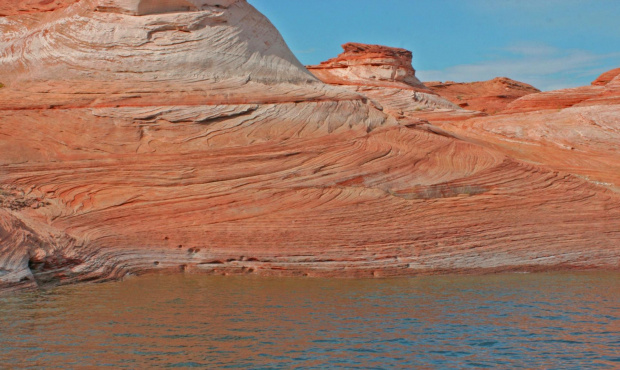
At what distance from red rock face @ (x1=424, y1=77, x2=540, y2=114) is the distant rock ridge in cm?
901

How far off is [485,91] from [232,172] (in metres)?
39.9

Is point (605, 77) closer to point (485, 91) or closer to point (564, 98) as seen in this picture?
point (564, 98)

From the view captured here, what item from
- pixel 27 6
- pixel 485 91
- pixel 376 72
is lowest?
pixel 27 6

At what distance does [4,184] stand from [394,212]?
782 centimetres

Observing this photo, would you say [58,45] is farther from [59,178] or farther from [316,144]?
[316,144]

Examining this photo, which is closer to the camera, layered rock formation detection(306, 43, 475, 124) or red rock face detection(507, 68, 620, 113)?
red rock face detection(507, 68, 620, 113)

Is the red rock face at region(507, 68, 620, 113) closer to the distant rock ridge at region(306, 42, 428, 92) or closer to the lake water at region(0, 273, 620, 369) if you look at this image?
the lake water at region(0, 273, 620, 369)

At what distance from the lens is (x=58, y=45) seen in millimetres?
17312

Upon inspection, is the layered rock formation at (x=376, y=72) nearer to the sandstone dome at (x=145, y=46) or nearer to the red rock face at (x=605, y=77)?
the red rock face at (x=605, y=77)

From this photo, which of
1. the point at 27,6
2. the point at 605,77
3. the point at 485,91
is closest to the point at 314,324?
the point at 27,6

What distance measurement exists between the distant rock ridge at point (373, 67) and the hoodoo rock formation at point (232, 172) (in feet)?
65.9

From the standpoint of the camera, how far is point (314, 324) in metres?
10.0

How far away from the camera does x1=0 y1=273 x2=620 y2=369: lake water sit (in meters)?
8.49

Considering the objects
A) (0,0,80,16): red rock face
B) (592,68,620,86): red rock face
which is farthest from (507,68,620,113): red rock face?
(0,0,80,16): red rock face
